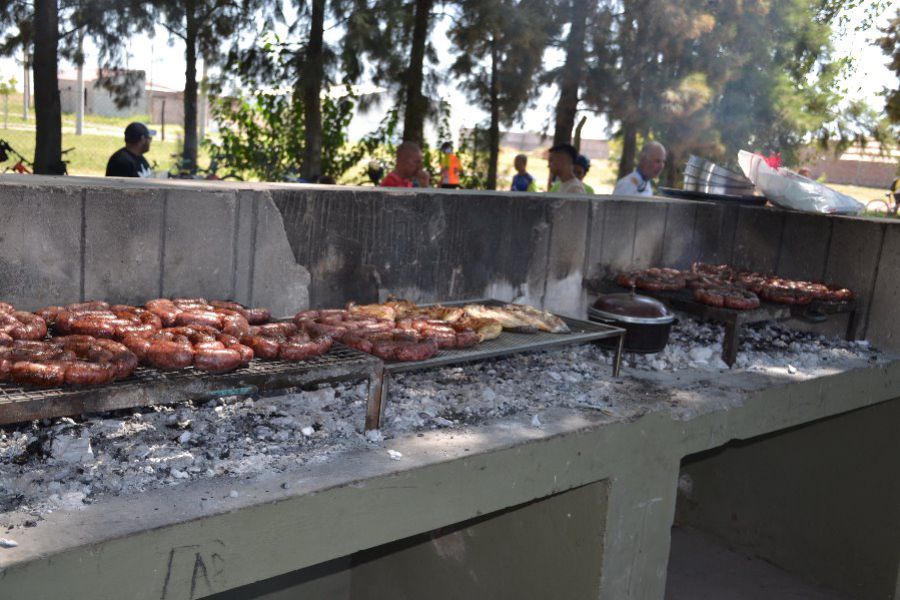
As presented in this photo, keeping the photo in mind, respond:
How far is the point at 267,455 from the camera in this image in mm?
2752

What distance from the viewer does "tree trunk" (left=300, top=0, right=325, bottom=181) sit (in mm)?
11305

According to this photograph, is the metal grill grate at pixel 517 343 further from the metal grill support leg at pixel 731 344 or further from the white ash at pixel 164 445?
the metal grill support leg at pixel 731 344

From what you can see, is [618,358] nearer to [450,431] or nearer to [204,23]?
[450,431]

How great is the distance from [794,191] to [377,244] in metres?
3.17

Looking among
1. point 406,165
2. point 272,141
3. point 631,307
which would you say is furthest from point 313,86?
point 631,307

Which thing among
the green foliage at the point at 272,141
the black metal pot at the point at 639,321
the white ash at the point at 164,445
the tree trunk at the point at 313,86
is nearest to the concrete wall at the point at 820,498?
the black metal pot at the point at 639,321

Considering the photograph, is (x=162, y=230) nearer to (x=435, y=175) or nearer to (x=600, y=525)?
(x=600, y=525)

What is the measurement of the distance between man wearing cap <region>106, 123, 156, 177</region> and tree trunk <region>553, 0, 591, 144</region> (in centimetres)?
681

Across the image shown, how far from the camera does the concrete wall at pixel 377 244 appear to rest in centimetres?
326

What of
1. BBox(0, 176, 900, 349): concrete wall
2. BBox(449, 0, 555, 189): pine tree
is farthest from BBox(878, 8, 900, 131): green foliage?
BBox(0, 176, 900, 349): concrete wall

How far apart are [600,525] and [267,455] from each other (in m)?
1.44

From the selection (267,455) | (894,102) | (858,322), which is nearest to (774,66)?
(894,102)

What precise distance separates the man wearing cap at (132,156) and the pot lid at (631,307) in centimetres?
415

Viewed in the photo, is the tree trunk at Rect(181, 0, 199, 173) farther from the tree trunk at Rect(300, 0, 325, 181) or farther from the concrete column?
the concrete column
